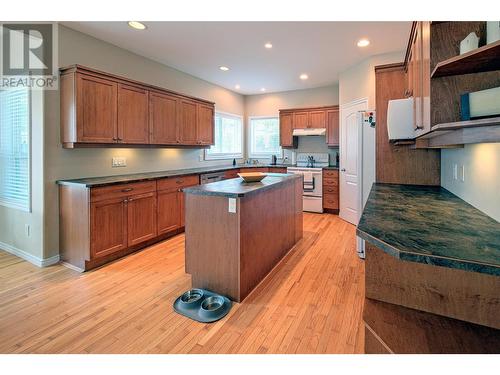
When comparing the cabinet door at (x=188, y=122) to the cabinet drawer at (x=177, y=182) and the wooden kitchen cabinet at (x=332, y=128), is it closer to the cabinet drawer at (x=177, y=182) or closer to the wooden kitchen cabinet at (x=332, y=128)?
the cabinet drawer at (x=177, y=182)

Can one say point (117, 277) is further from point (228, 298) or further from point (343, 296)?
point (343, 296)

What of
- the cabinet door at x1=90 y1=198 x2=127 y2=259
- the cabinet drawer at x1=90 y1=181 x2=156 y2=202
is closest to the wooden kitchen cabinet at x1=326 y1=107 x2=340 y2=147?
the cabinet drawer at x1=90 y1=181 x2=156 y2=202

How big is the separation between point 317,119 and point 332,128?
1.32 ft

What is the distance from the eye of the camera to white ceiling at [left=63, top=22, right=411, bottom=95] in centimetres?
334

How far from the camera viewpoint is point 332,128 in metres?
6.06

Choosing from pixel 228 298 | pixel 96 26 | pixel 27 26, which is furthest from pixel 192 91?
pixel 228 298

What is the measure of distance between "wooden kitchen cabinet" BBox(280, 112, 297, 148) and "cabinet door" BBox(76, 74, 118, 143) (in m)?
4.01

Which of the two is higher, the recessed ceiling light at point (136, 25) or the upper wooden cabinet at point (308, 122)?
the recessed ceiling light at point (136, 25)

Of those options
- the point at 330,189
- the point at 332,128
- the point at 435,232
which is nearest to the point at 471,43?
the point at 435,232

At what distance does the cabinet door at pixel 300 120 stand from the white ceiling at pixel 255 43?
1150mm

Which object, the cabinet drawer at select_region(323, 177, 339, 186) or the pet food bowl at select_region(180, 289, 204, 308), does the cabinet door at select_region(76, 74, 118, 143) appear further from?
the cabinet drawer at select_region(323, 177, 339, 186)

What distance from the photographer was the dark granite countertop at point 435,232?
0.98 meters

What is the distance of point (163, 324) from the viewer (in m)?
2.11

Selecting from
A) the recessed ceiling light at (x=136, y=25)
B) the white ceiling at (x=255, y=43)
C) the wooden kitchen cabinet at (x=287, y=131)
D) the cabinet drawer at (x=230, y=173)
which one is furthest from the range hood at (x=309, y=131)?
the recessed ceiling light at (x=136, y=25)
